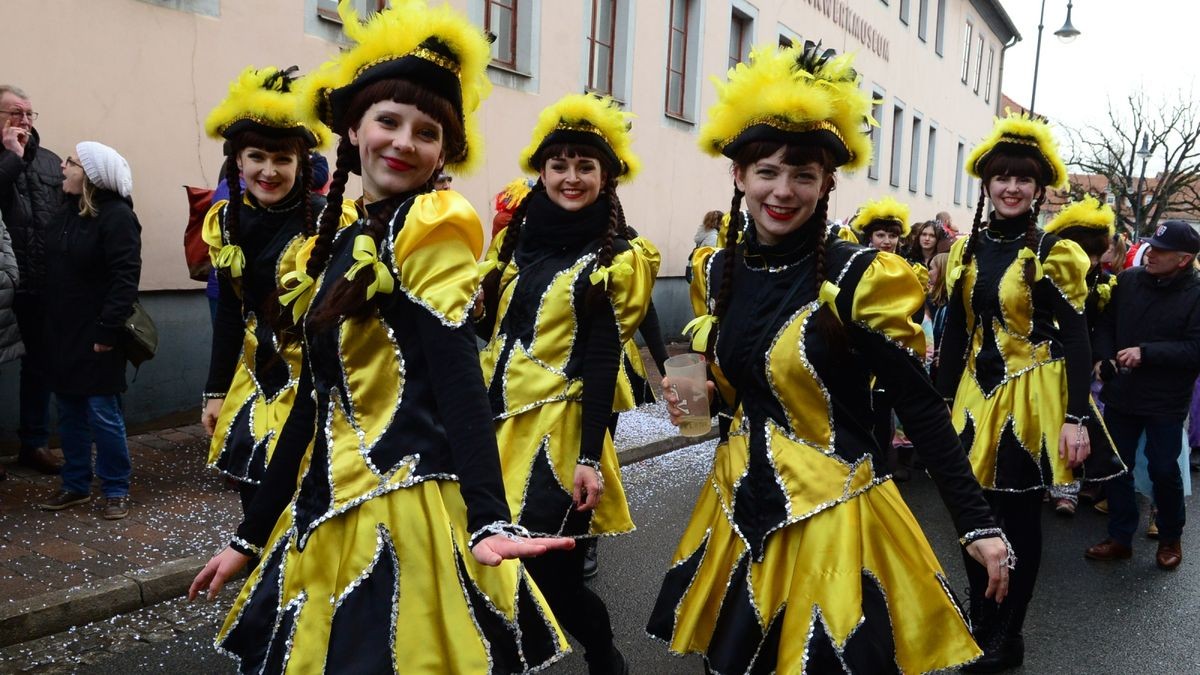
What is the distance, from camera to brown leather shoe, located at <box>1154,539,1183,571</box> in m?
5.72

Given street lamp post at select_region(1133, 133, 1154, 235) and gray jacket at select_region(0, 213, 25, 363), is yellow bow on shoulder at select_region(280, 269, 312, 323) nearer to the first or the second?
gray jacket at select_region(0, 213, 25, 363)

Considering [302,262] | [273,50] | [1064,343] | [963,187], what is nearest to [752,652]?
[302,262]

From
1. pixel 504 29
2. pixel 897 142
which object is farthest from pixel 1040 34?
pixel 504 29

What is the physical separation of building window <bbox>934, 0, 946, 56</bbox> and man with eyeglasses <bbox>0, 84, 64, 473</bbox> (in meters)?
25.7

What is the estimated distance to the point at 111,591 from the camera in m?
4.37

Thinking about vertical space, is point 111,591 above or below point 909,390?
below

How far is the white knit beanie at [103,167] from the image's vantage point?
5422 millimetres

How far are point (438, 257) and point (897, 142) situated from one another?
80.9ft

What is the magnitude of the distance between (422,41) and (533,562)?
175cm

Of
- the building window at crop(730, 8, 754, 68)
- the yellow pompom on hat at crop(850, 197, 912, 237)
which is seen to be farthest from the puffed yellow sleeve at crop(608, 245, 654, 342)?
the building window at crop(730, 8, 754, 68)

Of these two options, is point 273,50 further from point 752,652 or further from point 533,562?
point 752,652

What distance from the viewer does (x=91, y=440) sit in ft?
18.4

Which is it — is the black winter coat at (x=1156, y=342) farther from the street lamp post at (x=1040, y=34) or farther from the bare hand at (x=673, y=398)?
the street lamp post at (x=1040, y=34)

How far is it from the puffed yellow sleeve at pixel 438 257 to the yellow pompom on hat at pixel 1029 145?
9.86 ft
